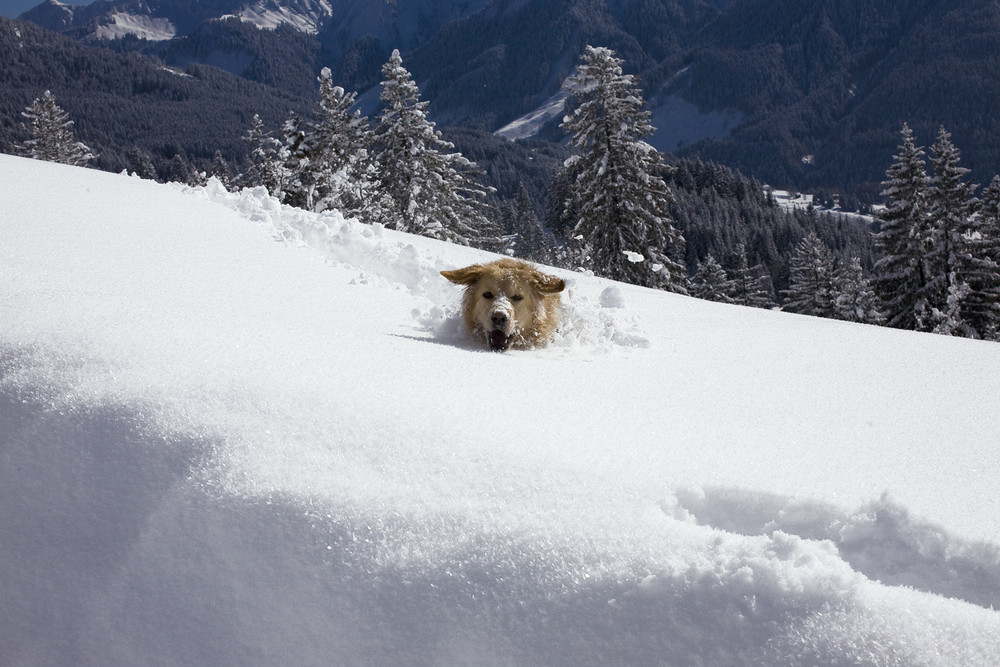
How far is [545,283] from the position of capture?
5621mm

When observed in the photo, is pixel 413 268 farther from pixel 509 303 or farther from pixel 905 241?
pixel 905 241

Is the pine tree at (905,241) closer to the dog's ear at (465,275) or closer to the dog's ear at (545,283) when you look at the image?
the dog's ear at (545,283)

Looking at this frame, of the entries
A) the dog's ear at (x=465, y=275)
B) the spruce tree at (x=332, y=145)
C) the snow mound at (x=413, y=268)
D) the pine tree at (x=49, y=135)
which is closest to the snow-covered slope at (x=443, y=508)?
the snow mound at (x=413, y=268)

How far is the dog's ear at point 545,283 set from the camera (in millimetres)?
5520

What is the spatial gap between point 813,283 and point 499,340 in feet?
139

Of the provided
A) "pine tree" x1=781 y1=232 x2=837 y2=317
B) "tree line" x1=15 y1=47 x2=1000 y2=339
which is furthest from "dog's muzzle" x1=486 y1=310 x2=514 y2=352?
"pine tree" x1=781 y1=232 x2=837 y2=317

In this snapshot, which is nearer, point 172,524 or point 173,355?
point 172,524

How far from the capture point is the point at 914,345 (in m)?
4.90

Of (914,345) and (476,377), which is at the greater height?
(914,345)

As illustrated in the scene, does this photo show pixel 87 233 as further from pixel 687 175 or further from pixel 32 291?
pixel 687 175

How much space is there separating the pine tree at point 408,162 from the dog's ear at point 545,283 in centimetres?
2002

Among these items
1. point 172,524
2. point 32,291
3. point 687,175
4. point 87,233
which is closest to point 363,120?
point 87,233

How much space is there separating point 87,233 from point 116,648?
4391 millimetres

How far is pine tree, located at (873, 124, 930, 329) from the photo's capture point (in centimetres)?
2539
